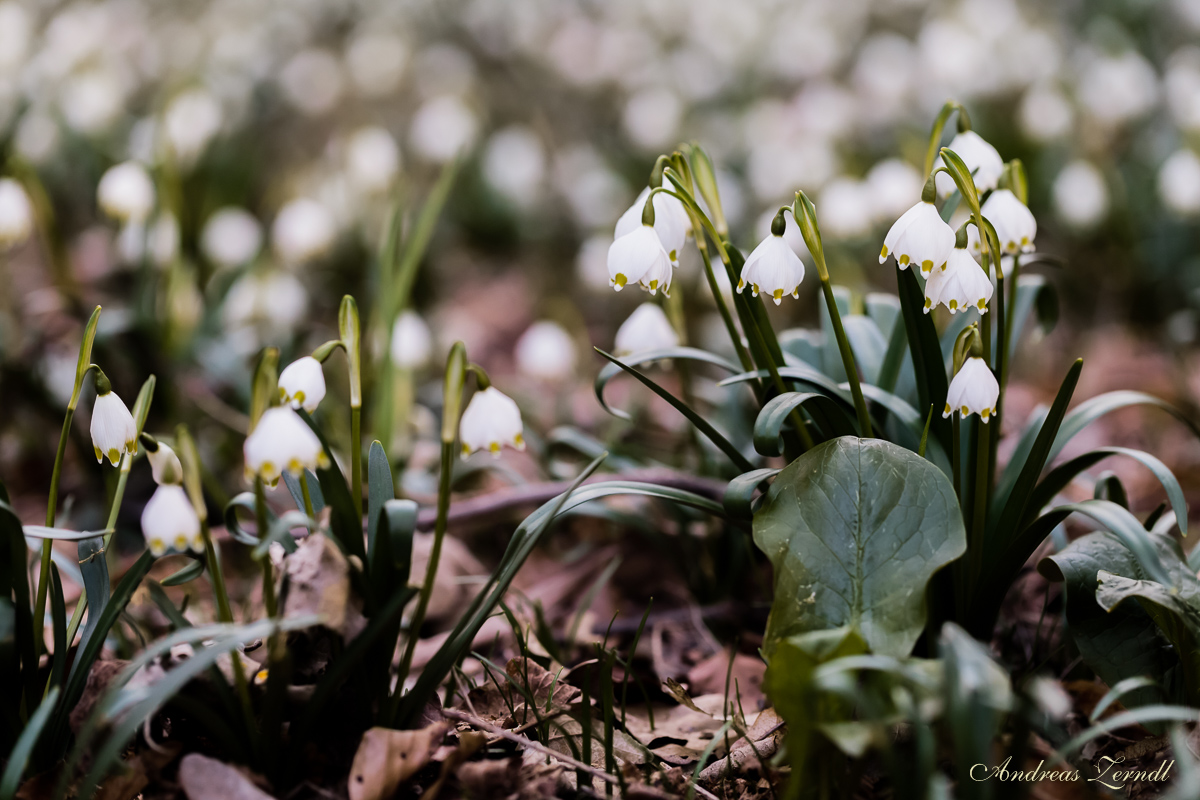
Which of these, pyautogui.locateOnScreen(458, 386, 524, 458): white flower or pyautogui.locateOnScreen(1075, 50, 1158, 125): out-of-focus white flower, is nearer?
pyautogui.locateOnScreen(458, 386, 524, 458): white flower

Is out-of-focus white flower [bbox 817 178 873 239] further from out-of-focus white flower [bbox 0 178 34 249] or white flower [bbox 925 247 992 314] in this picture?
out-of-focus white flower [bbox 0 178 34 249]

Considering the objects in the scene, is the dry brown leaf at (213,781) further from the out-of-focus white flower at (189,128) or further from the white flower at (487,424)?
the out-of-focus white flower at (189,128)

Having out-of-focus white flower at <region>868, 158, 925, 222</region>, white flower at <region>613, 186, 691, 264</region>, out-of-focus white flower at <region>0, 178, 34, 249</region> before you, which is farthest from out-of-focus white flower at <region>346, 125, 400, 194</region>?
white flower at <region>613, 186, 691, 264</region>

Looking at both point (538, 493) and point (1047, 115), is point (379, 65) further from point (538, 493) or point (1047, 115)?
point (538, 493)

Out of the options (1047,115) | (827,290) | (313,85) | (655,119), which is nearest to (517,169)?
(655,119)

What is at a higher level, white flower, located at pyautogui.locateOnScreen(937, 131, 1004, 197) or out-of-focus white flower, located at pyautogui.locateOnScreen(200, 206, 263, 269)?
white flower, located at pyautogui.locateOnScreen(937, 131, 1004, 197)

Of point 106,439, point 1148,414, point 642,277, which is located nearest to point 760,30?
point 1148,414

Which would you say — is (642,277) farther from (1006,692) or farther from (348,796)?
(348,796)

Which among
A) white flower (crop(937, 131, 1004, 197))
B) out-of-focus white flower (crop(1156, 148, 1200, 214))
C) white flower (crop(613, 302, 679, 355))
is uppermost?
white flower (crop(937, 131, 1004, 197))

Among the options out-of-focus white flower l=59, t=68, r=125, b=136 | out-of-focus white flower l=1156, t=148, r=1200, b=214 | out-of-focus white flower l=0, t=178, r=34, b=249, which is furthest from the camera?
out-of-focus white flower l=59, t=68, r=125, b=136
